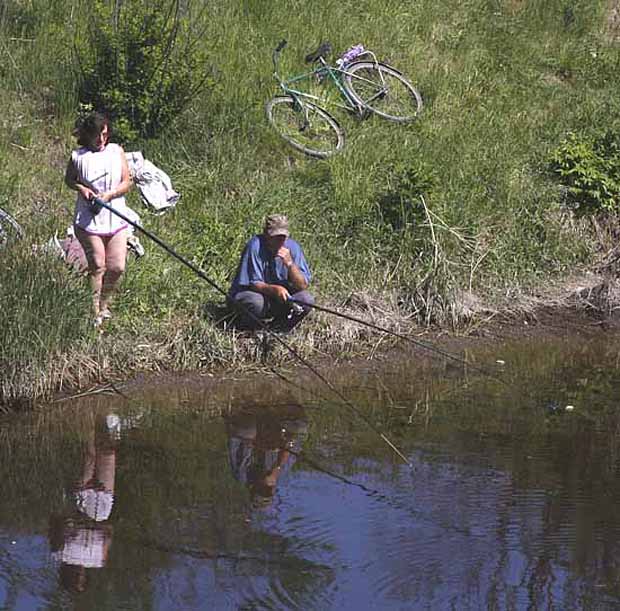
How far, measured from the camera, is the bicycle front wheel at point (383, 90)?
13555 millimetres

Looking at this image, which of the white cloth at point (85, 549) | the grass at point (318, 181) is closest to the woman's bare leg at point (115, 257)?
the grass at point (318, 181)

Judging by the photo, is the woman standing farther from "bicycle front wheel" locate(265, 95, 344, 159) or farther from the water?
"bicycle front wheel" locate(265, 95, 344, 159)

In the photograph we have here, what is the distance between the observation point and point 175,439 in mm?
8203

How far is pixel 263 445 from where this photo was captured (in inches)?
322

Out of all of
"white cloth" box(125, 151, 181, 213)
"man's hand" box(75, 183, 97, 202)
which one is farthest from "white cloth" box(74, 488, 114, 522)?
"white cloth" box(125, 151, 181, 213)

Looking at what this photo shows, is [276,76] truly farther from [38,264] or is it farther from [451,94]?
[38,264]

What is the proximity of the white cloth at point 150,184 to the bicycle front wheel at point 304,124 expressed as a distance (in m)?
1.71

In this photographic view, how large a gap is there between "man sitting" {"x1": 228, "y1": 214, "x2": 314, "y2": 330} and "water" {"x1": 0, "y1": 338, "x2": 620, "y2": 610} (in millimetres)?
590

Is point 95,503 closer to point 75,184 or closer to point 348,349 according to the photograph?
point 75,184

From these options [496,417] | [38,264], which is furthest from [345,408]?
Result: [38,264]

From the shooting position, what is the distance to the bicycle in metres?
12.9

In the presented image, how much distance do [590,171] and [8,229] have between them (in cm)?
576

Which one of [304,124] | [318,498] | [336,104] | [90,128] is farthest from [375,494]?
[336,104]

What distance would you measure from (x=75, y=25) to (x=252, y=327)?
5.37 metres
